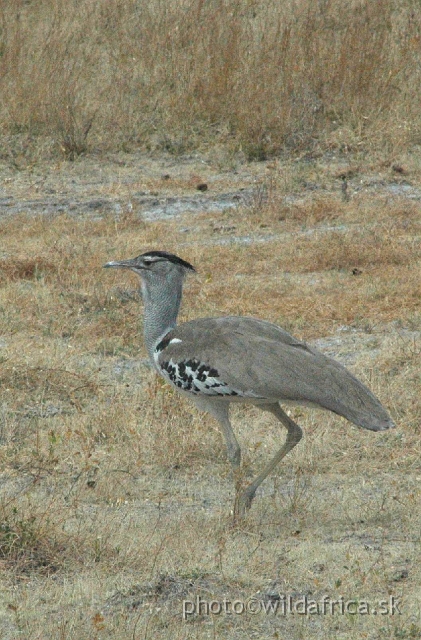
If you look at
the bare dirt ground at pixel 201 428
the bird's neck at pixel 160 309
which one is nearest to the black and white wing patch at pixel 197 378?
the bird's neck at pixel 160 309

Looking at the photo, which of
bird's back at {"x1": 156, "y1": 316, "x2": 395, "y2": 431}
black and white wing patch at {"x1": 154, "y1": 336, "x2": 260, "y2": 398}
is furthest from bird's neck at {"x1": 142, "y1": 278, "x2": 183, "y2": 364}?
black and white wing patch at {"x1": 154, "y1": 336, "x2": 260, "y2": 398}

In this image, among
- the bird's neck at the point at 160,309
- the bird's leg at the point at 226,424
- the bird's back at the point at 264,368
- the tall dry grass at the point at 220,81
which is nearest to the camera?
the bird's back at the point at 264,368

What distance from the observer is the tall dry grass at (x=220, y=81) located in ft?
41.1

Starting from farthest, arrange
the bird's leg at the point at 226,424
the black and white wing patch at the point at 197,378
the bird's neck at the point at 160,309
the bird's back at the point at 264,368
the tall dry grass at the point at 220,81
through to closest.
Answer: the tall dry grass at the point at 220,81 → the bird's neck at the point at 160,309 → the bird's leg at the point at 226,424 → the black and white wing patch at the point at 197,378 → the bird's back at the point at 264,368

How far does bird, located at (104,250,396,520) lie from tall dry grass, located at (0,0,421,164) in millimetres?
6799

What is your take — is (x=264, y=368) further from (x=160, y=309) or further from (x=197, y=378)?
(x=160, y=309)

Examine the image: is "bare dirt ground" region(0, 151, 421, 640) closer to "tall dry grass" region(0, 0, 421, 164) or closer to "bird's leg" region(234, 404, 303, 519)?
"bird's leg" region(234, 404, 303, 519)

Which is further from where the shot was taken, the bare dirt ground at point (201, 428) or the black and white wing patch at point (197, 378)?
the black and white wing patch at point (197, 378)

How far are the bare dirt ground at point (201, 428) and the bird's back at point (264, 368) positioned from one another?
554 millimetres

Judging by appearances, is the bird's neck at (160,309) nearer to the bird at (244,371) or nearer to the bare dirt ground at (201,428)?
the bird at (244,371)

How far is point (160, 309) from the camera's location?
237 inches

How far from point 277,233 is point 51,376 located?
11.9 ft

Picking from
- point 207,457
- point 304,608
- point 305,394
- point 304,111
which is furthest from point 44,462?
point 304,111

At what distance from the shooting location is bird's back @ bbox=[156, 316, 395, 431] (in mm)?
5199
